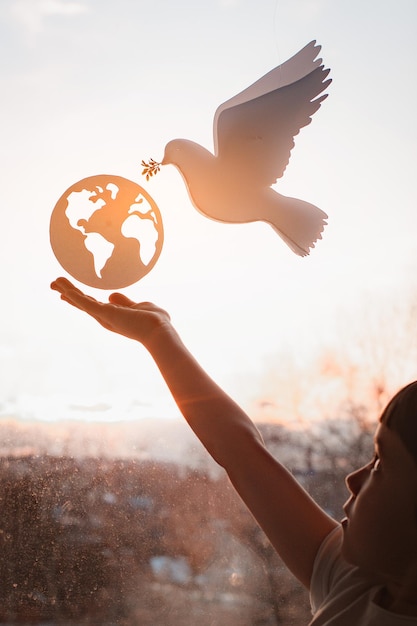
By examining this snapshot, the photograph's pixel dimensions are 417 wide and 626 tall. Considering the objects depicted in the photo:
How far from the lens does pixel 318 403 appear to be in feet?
3.96

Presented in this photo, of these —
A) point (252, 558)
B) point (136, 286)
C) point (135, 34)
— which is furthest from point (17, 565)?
point (135, 34)

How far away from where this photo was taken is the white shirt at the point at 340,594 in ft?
1.97

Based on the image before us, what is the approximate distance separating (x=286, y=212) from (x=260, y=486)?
43 cm

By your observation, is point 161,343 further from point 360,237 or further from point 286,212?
point 360,237

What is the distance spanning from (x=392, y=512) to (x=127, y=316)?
36cm

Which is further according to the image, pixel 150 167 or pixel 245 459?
pixel 150 167

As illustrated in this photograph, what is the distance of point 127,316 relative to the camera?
0.76 meters

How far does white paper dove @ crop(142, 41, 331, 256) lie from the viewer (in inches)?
36.3

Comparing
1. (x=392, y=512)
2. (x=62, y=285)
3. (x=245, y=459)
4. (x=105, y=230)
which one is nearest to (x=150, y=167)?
(x=105, y=230)

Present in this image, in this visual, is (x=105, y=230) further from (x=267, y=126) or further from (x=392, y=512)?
(x=392, y=512)

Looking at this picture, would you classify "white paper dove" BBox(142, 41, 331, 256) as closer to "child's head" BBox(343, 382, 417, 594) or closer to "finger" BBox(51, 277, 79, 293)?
"finger" BBox(51, 277, 79, 293)

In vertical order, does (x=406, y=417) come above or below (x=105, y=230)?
below

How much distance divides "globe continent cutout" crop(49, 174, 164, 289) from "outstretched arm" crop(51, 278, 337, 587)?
0.18 meters

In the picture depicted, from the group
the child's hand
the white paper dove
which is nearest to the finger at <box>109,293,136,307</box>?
the child's hand
